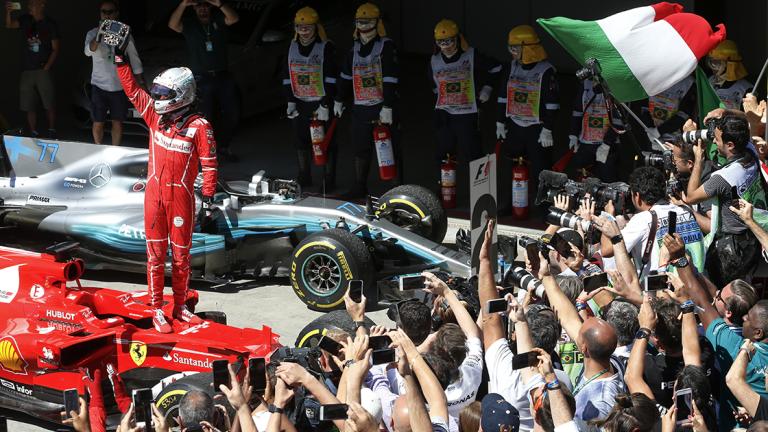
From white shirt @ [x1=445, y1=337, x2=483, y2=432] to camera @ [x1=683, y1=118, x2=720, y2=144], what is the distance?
10.1 ft

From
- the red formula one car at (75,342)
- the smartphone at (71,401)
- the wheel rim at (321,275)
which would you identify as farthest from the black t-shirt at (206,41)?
the smartphone at (71,401)

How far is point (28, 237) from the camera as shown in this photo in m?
11.2

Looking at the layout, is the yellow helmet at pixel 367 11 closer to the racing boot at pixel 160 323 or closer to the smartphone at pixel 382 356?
the racing boot at pixel 160 323

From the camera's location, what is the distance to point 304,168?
44.1 feet

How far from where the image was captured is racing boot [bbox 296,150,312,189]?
1339 centimetres

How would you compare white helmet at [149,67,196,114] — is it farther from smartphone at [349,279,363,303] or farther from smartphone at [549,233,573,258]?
smartphone at [549,233,573,258]

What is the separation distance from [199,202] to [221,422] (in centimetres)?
473

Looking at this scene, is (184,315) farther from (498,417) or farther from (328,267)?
(498,417)

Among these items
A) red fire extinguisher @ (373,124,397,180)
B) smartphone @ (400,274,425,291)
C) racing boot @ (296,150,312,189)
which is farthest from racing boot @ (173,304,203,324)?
racing boot @ (296,150,312,189)

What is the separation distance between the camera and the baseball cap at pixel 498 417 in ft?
16.3

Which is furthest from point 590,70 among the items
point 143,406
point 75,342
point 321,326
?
point 143,406

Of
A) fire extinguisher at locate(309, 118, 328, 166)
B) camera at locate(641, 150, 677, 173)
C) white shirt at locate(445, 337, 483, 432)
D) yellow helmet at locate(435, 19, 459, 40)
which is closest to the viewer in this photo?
white shirt at locate(445, 337, 483, 432)

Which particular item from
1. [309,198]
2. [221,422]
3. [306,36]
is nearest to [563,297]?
[221,422]

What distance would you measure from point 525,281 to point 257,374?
172 cm
